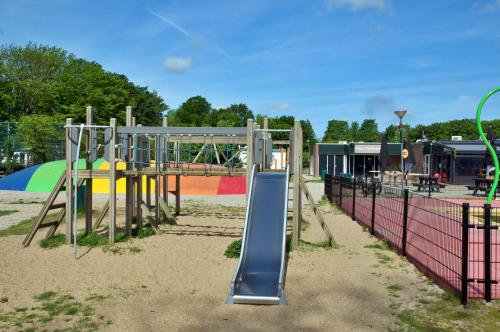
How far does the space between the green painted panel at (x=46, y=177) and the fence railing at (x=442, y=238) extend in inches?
729

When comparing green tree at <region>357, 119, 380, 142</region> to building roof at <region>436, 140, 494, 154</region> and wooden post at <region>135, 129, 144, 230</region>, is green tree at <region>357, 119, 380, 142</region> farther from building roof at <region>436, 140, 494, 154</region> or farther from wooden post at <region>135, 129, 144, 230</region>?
wooden post at <region>135, 129, 144, 230</region>

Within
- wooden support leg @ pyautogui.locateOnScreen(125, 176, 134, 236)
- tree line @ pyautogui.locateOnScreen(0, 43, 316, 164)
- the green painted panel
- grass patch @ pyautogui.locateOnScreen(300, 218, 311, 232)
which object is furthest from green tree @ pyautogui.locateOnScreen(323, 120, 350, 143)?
wooden support leg @ pyautogui.locateOnScreen(125, 176, 134, 236)

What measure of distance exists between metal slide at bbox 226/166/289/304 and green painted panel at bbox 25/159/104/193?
721 inches

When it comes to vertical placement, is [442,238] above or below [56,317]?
above

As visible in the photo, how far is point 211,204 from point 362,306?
13972 millimetres

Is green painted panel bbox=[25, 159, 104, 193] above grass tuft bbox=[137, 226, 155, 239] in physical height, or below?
above

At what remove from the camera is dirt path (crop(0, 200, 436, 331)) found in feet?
18.8

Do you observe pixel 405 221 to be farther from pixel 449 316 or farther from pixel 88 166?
pixel 88 166

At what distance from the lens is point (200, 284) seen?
743cm

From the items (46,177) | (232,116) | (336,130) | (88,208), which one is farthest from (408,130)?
(88,208)

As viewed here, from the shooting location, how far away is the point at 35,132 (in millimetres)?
35688

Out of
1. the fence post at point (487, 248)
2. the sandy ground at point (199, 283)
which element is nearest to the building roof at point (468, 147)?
the sandy ground at point (199, 283)

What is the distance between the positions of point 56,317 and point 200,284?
229 centimetres

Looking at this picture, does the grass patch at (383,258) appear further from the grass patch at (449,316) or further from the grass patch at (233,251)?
the grass patch at (233,251)
